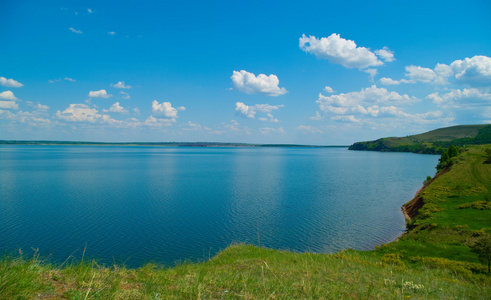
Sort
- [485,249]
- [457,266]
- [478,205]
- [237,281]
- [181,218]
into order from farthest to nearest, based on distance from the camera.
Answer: [181,218] → [478,205] → [457,266] → [485,249] → [237,281]

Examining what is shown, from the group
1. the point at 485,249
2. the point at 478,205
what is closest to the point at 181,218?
the point at 485,249

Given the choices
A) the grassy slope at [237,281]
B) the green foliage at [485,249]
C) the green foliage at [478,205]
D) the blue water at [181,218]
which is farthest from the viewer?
the green foliage at [478,205]

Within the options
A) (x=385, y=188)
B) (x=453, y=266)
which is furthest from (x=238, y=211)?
(x=385, y=188)

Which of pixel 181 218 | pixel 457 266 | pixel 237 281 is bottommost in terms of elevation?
pixel 181 218

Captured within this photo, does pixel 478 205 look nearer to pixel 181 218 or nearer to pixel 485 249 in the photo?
pixel 485 249

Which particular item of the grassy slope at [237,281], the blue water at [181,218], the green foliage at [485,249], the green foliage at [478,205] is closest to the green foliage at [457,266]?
the grassy slope at [237,281]

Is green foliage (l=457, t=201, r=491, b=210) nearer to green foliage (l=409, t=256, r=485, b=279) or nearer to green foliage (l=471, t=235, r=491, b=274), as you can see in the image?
green foliage (l=471, t=235, r=491, b=274)

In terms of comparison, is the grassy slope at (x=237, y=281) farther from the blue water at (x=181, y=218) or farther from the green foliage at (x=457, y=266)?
the blue water at (x=181, y=218)

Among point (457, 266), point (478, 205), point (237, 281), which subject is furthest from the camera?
point (478, 205)

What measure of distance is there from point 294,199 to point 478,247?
38.3 meters

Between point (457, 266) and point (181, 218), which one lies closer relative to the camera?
point (457, 266)

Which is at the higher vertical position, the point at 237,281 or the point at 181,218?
the point at 237,281

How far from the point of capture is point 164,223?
134 ft

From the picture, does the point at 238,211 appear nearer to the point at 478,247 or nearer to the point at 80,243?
the point at 80,243
